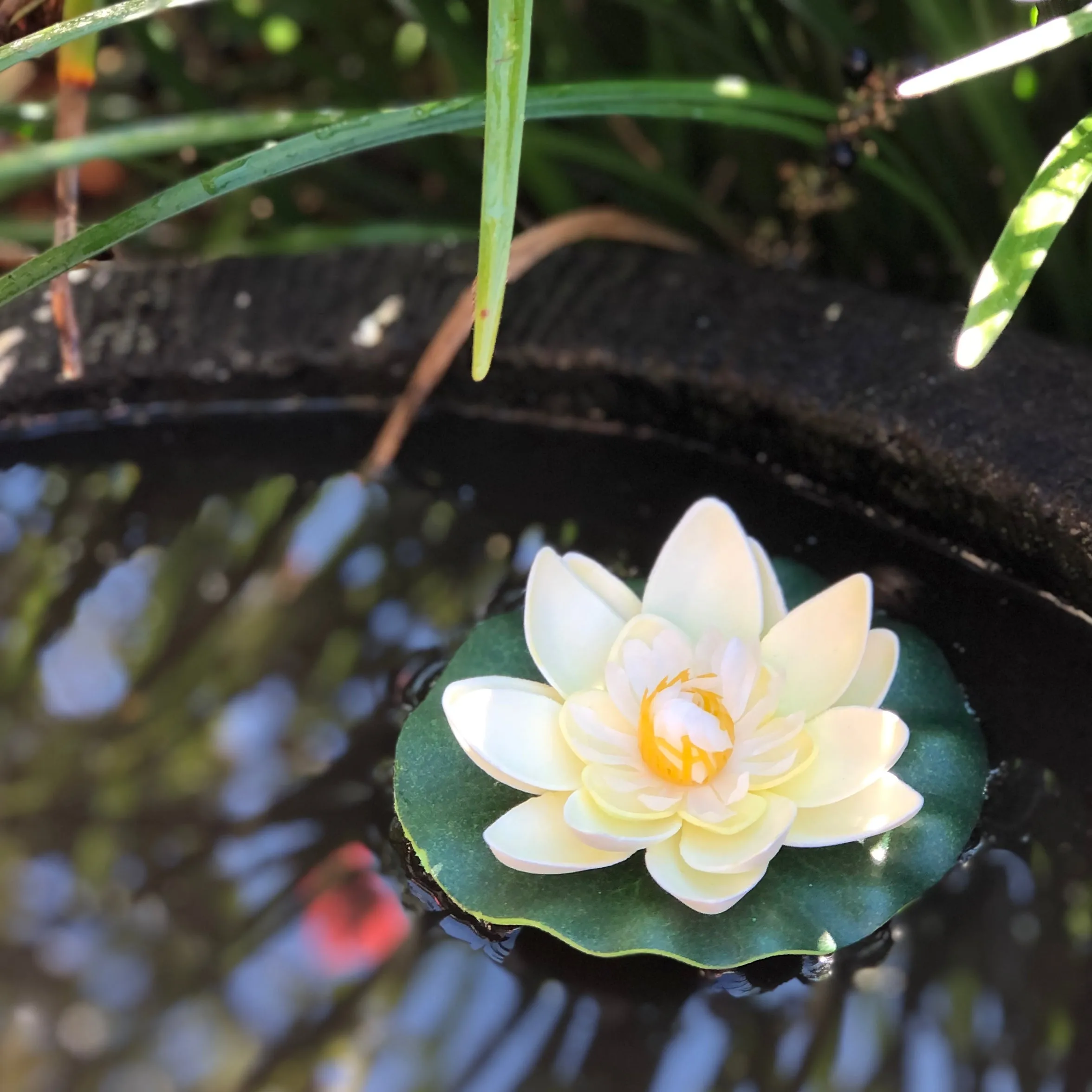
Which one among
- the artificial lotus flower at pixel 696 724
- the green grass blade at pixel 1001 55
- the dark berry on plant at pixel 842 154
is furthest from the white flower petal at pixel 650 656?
the dark berry on plant at pixel 842 154

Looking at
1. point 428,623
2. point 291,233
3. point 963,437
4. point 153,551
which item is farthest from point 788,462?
point 291,233

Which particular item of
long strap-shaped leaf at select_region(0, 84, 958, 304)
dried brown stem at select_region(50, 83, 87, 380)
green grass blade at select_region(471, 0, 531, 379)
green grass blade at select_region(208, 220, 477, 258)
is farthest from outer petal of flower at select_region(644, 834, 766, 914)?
green grass blade at select_region(208, 220, 477, 258)

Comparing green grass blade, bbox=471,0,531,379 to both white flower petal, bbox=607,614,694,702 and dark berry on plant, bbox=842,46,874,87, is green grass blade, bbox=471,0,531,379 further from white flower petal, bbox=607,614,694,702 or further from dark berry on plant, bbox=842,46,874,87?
dark berry on plant, bbox=842,46,874,87

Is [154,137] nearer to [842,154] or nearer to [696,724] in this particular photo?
[696,724]

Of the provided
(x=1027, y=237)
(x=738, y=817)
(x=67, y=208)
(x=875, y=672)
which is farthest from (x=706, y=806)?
(x=67, y=208)

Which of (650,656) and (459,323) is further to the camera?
(459,323)

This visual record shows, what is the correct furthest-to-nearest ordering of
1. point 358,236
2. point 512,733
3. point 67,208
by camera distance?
point 358,236 < point 67,208 < point 512,733
